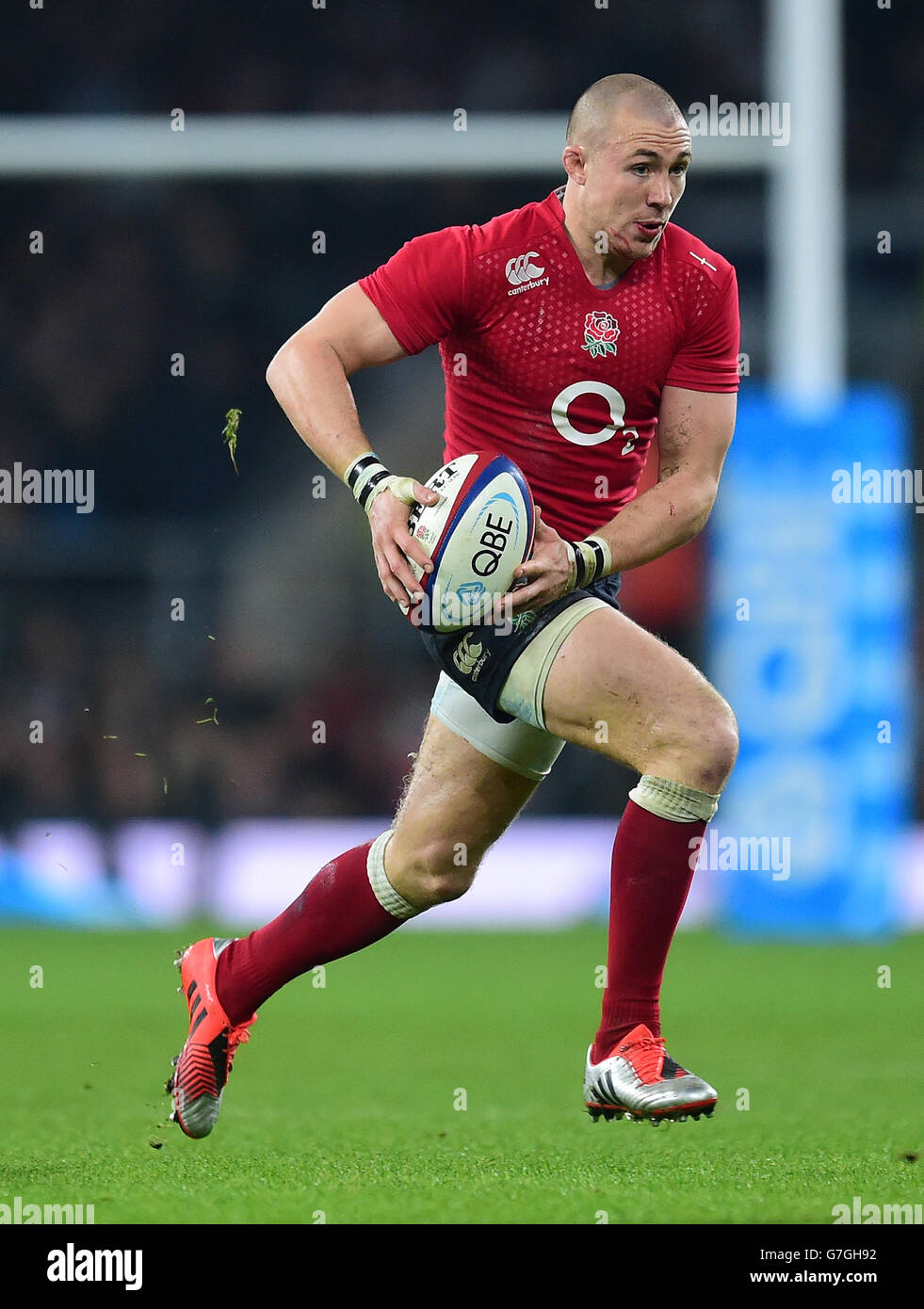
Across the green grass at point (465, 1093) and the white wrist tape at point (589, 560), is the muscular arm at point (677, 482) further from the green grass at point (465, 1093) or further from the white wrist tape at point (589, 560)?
the green grass at point (465, 1093)

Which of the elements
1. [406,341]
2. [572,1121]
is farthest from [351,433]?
[572,1121]

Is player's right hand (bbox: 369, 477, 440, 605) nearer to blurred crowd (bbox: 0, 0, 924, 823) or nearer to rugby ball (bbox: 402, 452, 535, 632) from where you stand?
rugby ball (bbox: 402, 452, 535, 632)

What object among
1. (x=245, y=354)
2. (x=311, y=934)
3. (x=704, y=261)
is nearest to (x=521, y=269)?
(x=704, y=261)

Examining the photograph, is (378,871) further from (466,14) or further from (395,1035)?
(466,14)

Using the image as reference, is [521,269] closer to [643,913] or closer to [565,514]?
[565,514]

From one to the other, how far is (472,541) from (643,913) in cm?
79

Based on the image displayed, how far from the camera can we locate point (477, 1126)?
176 inches

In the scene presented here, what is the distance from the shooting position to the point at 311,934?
4148 millimetres

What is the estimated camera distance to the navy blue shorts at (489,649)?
3746 mm

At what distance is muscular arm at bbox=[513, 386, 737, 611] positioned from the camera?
3.71 m

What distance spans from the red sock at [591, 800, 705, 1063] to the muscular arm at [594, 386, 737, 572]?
544 mm

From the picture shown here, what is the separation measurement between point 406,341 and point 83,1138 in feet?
6.31
